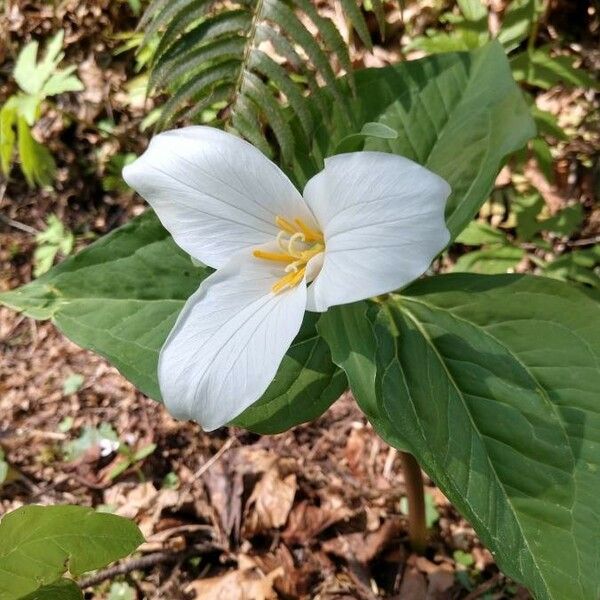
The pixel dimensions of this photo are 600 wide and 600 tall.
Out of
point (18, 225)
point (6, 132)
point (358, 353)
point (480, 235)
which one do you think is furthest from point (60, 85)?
point (358, 353)

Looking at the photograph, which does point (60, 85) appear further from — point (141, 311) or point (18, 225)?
point (141, 311)

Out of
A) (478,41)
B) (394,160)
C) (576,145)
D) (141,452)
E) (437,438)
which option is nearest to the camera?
(394,160)

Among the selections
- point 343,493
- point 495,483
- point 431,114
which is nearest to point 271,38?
point 431,114

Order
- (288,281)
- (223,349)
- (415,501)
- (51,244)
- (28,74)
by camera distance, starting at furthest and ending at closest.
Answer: (51,244), (28,74), (415,501), (288,281), (223,349)

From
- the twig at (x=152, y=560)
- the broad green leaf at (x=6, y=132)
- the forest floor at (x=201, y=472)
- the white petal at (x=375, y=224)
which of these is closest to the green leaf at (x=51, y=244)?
the forest floor at (x=201, y=472)

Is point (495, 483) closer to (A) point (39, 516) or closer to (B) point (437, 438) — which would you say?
(B) point (437, 438)

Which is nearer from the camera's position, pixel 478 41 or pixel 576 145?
pixel 478 41

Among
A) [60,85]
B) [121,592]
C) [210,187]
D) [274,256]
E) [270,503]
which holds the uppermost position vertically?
[210,187]
